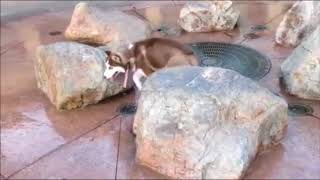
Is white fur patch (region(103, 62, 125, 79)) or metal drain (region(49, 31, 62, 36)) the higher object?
white fur patch (region(103, 62, 125, 79))

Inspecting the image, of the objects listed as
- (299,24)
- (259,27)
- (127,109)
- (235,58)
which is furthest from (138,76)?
(259,27)

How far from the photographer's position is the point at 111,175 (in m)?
2.93

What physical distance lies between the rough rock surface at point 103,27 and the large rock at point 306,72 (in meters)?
1.72

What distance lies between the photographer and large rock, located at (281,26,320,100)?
3678mm

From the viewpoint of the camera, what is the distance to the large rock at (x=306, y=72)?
12.1 feet

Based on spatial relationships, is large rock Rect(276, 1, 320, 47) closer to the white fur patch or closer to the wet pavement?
the wet pavement

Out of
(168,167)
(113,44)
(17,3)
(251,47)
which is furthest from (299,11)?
(17,3)

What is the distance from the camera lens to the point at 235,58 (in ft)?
14.8

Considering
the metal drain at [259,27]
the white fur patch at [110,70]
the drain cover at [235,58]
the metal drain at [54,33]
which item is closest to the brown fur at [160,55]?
the white fur patch at [110,70]

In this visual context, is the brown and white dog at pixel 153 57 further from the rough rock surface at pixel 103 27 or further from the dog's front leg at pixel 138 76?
the rough rock surface at pixel 103 27

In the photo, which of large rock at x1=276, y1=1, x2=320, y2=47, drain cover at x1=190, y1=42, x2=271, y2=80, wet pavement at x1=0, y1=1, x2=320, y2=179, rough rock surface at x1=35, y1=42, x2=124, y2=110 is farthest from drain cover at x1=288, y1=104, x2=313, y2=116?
rough rock surface at x1=35, y1=42, x2=124, y2=110

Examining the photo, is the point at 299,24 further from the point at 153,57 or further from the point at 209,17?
the point at 153,57

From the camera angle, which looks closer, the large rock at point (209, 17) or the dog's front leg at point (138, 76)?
the dog's front leg at point (138, 76)

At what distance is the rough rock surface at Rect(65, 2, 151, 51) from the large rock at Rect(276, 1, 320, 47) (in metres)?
1.44
